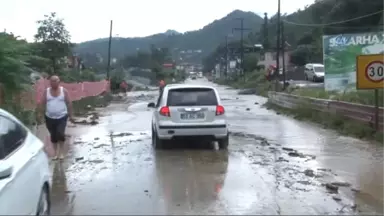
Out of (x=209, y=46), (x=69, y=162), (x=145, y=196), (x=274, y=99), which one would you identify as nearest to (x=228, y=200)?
(x=145, y=196)

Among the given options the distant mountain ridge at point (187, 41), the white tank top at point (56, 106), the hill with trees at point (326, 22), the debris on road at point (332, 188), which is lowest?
the debris on road at point (332, 188)

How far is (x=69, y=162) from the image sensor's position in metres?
11.1

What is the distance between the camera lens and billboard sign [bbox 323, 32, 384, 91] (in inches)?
1107

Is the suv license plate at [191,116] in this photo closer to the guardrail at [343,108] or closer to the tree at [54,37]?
the guardrail at [343,108]

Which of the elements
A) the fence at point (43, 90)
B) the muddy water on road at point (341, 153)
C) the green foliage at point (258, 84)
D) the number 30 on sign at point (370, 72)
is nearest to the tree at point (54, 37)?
the fence at point (43, 90)

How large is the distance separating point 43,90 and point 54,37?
22.3m

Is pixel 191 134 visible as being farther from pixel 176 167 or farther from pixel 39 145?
pixel 39 145

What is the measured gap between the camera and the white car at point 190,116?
12.3 metres

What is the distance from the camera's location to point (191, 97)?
1255 centimetres

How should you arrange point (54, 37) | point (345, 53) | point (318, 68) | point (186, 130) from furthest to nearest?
1. point (318, 68)
2. point (54, 37)
3. point (345, 53)
4. point (186, 130)

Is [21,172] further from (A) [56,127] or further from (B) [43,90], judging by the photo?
(B) [43,90]

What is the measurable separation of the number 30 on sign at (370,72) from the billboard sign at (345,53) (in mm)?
13373

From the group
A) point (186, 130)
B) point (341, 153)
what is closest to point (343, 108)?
point (341, 153)

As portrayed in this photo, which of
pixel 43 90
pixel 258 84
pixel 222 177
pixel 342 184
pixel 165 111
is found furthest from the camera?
pixel 258 84
